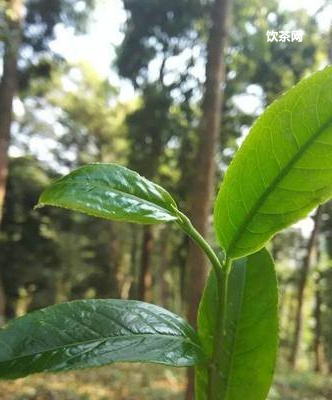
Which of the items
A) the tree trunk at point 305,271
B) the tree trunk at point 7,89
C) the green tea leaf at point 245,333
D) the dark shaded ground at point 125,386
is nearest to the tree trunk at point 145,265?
the dark shaded ground at point 125,386

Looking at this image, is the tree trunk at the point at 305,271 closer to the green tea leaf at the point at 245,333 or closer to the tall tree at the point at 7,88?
the tall tree at the point at 7,88

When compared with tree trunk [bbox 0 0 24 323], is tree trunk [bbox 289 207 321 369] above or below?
below

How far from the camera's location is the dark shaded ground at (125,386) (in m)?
6.30

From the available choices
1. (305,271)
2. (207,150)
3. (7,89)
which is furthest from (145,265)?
(207,150)

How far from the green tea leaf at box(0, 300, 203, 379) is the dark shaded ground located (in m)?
5.58

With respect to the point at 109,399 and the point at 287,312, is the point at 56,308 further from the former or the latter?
the point at 287,312

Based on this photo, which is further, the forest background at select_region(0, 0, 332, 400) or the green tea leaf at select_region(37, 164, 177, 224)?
the forest background at select_region(0, 0, 332, 400)

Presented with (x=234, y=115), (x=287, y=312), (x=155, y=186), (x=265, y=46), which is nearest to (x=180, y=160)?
(x=234, y=115)

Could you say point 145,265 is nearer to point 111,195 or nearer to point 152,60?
point 152,60

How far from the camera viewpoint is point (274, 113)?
584mm

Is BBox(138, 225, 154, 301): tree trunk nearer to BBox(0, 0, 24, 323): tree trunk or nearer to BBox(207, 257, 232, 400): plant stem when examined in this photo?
BBox(0, 0, 24, 323): tree trunk

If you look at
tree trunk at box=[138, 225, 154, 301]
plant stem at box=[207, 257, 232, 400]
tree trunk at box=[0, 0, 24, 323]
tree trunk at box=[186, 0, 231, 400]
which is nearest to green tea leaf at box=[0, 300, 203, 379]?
plant stem at box=[207, 257, 232, 400]

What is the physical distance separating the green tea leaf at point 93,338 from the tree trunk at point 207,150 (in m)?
4.26

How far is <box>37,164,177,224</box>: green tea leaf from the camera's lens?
1.93 ft
